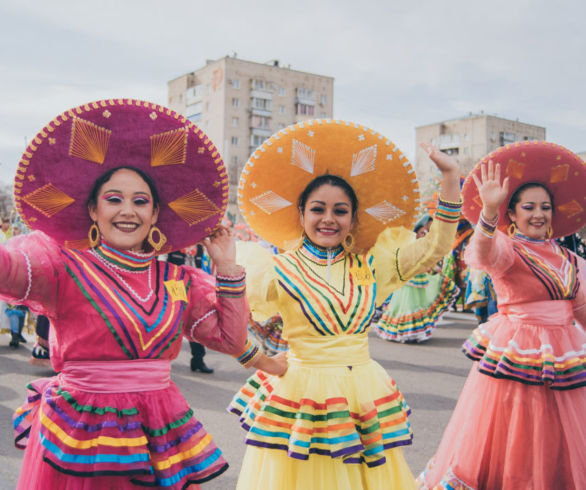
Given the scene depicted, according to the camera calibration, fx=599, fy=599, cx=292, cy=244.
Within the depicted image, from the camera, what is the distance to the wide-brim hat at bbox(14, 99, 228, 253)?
2.41 meters

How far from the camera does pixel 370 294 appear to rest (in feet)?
10.3

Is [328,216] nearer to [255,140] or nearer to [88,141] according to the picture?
[88,141]

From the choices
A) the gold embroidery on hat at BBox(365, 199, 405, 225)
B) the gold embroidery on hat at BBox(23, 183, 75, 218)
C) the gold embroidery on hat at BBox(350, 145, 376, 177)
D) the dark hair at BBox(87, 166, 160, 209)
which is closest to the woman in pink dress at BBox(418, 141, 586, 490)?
the gold embroidery on hat at BBox(365, 199, 405, 225)

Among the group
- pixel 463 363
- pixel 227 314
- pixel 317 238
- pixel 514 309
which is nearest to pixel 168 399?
pixel 227 314

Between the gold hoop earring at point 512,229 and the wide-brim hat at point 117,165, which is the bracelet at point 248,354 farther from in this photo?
the gold hoop earring at point 512,229

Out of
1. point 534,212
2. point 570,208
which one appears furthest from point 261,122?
point 534,212

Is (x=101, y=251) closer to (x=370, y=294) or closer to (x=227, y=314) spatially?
(x=227, y=314)

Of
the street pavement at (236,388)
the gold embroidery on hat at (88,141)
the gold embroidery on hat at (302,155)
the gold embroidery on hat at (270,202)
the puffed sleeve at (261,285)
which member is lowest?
the street pavement at (236,388)

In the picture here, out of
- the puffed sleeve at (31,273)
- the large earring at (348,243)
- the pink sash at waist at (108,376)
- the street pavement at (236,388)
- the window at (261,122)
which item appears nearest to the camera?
the puffed sleeve at (31,273)

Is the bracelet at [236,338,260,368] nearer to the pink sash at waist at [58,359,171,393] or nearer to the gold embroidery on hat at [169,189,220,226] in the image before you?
the pink sash at waist at [58,359,171,393]

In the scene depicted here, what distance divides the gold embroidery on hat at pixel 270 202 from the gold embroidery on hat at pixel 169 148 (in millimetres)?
792

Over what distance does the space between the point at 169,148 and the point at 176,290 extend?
0.61m

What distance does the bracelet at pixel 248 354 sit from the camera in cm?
276

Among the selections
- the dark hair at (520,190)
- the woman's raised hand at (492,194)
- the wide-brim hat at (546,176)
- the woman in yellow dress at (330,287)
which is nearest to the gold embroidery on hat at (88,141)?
the woman in yellow dress at (330,287)
